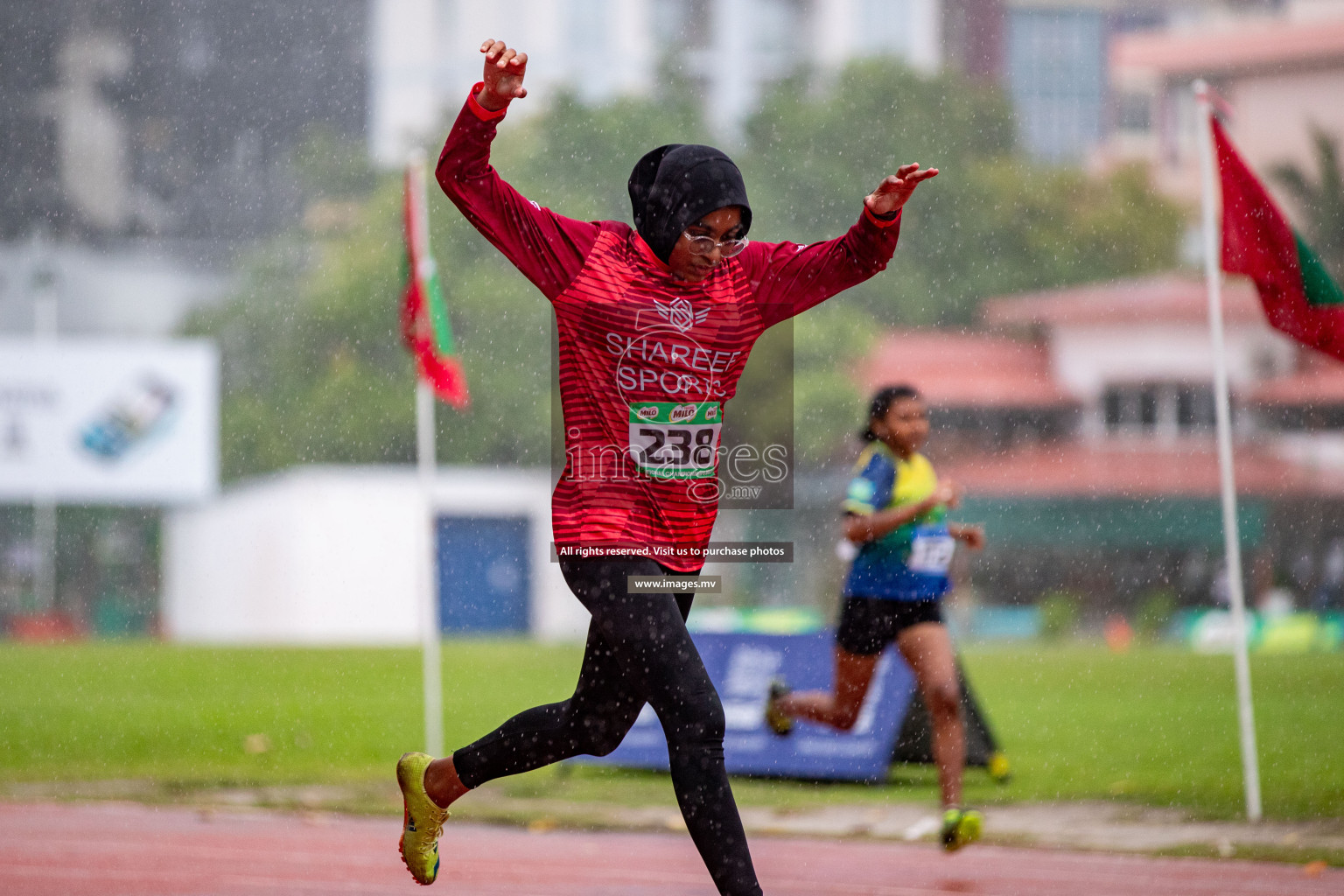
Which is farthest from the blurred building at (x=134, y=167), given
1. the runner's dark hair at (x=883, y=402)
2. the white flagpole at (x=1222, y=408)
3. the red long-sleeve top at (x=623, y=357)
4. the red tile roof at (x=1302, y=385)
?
the red long-sleeve top at (x=623, y=357)

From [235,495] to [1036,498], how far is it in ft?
51.3

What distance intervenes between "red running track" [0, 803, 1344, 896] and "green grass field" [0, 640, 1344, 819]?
4.08 ft

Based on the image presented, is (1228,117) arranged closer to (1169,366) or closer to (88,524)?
(1169,366)

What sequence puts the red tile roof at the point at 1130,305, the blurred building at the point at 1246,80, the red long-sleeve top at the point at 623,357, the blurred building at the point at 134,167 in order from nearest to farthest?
the red long-sleeve top at the point at 623,357, the red tile roof at the point at 1130,305, the blurred building at the point at 134,167, the blurred building at the point at 1246,80

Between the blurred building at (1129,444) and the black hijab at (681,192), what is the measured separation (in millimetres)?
29766

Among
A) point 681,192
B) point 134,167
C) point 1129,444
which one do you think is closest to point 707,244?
point 681,192

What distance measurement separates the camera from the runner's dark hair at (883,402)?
21.4 ft

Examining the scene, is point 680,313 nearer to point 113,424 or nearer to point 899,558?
point 899,558

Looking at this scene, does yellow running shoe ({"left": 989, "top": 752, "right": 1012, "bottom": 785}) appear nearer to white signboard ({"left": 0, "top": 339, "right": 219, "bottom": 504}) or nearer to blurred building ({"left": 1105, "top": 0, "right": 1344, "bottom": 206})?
blurred building ({"left": 1105, "top": 0, "right": 1344, "bottom": 206})

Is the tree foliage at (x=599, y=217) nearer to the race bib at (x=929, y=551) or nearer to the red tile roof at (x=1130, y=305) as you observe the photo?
Result: the red tile roof at (x=1130, y=305)

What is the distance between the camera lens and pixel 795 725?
8.44 meters

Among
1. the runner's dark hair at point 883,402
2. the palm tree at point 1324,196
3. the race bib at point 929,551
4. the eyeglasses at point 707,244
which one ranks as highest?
the palm tree at point 1324,196

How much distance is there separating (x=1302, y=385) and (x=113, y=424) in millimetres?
23325

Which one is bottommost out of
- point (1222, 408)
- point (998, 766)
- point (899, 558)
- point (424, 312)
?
point (998, 766)
